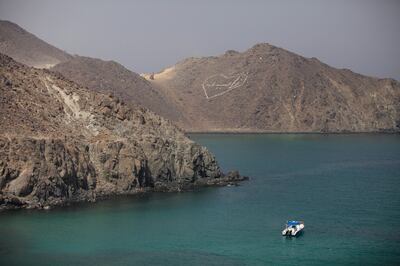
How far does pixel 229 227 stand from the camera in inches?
2717

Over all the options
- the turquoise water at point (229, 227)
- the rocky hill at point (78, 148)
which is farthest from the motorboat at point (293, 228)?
the rocky hill at point (78, 148)

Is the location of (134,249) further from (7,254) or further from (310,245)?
(310,245)

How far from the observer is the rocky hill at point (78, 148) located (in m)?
76.6

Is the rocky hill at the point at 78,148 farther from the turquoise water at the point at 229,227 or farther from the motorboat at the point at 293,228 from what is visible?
the motorboat at the point at 293,228

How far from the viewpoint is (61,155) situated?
8044 centimetres

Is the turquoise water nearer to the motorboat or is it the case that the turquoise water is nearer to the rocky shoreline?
the motorboat

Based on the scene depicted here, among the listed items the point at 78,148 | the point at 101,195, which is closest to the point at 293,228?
the point at 101,195

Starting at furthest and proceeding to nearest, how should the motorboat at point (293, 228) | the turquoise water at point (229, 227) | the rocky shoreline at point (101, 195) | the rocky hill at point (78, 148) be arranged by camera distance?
the rocky hill at point (78, 148) → the rocky shoreline at point (101, 195) → the motorboat at point (293, 228) → the turquoise water at point (229, 227)

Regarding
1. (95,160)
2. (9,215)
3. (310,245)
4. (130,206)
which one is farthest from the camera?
(95,160)

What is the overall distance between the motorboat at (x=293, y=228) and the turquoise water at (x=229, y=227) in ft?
2.75

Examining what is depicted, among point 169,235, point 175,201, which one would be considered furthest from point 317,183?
point 169,235

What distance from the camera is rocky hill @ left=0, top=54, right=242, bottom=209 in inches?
3014

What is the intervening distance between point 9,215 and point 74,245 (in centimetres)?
1247

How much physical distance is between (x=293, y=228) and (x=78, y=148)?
99.3 ft
